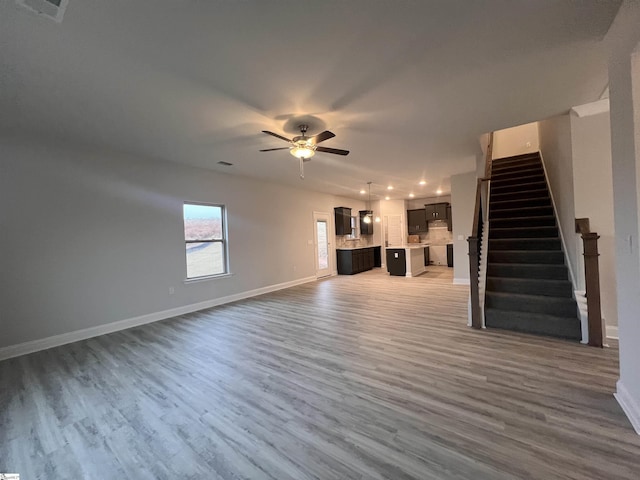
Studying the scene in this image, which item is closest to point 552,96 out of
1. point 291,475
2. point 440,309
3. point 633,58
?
point 633,58

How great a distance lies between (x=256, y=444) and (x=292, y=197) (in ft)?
20.3

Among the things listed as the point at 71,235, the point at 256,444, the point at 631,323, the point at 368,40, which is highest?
the point at 368,40

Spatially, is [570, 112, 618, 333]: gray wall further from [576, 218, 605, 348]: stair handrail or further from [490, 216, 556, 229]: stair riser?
[490, 216, 556, 229]: stair riser

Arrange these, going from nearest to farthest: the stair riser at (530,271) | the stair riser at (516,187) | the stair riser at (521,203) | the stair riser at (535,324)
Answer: the stair riser at (535,324), the stair riser at (530,271), the stair riser at (521,203), the stair riser at (516,187)

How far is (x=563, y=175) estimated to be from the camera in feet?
12.2

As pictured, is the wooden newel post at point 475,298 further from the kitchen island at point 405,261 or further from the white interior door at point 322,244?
the white interior door at point 322,244

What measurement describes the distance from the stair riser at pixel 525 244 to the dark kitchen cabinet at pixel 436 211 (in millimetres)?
5859

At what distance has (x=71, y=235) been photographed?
3.68m

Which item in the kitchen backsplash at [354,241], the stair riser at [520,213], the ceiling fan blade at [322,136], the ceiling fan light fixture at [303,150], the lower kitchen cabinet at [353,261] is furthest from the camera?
the kitchen backsplash at [354,241]

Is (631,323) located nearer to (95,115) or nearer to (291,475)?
(291,475)

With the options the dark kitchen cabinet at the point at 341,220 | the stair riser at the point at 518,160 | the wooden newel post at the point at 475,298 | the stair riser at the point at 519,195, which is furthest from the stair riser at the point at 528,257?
the dark kitchen cabinet at the point at 341,220

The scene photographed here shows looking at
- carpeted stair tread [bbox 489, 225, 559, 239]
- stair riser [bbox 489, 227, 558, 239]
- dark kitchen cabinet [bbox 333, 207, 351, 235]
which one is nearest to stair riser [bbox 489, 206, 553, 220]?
carpeted stair tread [bbox 489, 225, 559, 239]

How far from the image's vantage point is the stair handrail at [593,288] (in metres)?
2.83

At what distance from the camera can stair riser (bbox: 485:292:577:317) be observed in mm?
3246
